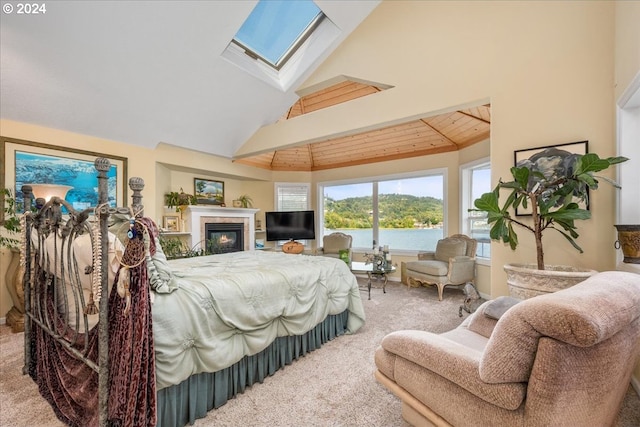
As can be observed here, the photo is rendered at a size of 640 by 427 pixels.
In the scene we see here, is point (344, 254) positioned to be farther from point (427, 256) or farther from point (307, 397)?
point (307, 397)

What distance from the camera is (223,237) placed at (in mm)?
5539

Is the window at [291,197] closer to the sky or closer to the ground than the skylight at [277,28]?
closer to the ground

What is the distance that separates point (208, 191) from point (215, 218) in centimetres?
75

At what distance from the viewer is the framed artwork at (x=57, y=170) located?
124 inches

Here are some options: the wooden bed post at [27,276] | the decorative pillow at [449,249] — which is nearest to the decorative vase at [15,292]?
the wooden bed post at [27,276]

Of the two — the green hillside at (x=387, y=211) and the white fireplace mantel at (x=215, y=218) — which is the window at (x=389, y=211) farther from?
the white fireplace mantel at (x=215, y=218)

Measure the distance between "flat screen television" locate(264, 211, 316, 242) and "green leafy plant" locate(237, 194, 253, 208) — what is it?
480 millimetres

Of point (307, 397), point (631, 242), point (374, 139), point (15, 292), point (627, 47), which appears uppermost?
point (374, 139)

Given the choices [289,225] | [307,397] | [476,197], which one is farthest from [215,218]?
[476,197]

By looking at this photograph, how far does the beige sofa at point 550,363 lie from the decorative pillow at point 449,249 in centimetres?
347

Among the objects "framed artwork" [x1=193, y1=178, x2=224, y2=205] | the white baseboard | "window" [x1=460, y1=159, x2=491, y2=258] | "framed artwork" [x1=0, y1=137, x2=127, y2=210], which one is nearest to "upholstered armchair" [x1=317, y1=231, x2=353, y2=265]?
"window" [x1=460, y1=159, x2=491, y2=258]

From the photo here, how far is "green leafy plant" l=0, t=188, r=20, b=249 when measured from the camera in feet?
9.75

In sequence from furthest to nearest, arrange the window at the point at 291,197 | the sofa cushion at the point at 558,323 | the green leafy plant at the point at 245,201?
the window at the point at 291,197 < the green leafy plant at the point at 245,201 < the sofa cushion at the point at 558,323

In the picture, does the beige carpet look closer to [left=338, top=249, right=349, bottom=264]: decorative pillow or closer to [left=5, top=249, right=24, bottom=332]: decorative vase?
[left=5, top=249, right=24, bottom=332]: decorative vase
